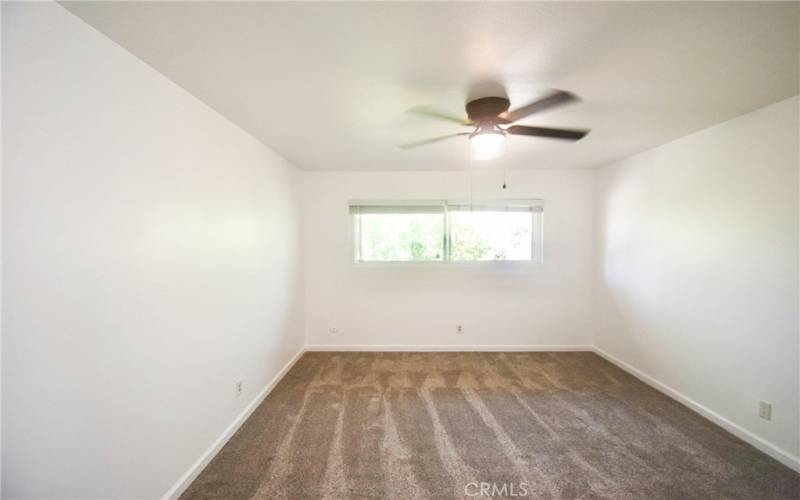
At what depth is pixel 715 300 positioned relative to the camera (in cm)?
236

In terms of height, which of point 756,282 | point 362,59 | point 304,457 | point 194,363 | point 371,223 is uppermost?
point 362,59

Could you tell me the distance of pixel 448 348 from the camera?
3.96 meters

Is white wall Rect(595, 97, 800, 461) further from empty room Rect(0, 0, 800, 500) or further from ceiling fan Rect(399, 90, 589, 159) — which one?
ceiling fan Rect(399, 90, 589, 159)

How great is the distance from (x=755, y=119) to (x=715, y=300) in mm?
1318

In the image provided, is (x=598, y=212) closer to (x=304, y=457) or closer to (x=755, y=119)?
(x=755, y=119)

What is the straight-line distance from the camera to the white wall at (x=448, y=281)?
392 centimetres

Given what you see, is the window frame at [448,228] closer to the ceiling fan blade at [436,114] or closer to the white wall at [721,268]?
the white wall at [721,268]

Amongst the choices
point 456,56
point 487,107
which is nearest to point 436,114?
point 487,107

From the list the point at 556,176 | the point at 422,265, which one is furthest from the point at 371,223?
the point at 556,176

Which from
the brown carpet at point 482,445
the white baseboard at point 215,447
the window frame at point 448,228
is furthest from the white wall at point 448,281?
the white baseboard at point 215,447

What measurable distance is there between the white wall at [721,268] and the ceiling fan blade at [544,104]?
58.6 inches

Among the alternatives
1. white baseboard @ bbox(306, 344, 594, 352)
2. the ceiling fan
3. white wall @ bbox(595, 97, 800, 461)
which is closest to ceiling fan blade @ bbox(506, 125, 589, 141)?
the ceiling fan

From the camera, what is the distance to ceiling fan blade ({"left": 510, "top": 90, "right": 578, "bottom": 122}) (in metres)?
1.58

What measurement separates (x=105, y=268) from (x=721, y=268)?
12.6ft
